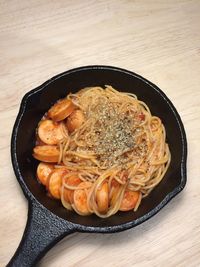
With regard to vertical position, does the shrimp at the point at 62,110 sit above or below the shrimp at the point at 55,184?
above

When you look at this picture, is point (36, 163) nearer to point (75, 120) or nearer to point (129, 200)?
point (75, 120)

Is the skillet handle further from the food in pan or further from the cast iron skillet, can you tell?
the food in pan

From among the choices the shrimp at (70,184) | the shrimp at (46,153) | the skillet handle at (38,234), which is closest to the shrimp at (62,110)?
the shrimp at (46,153)

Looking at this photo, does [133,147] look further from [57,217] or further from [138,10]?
[138,10]

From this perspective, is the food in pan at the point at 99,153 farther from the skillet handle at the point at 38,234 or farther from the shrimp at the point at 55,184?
the skillet handle at the point at 38,234

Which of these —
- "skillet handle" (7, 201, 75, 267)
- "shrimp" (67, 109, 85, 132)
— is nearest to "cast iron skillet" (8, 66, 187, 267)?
"skillet handle" (7, 201, 75, 267)

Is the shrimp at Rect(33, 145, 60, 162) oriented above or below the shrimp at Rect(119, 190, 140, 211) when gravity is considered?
above
